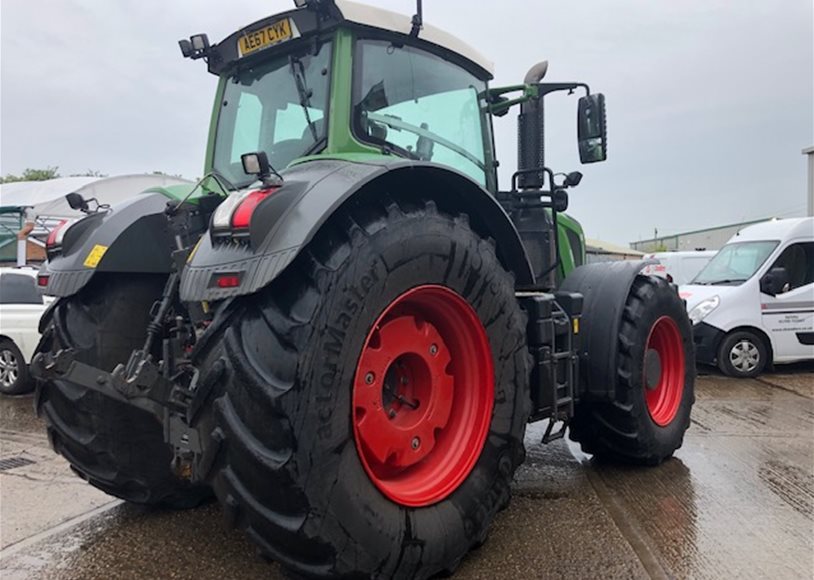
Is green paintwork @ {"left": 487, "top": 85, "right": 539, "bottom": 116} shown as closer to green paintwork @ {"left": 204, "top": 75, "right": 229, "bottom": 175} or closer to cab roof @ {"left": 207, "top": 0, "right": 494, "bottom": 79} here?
cab roof @ {"left": 207, "top": 0, "right": 494, "bottom": 79}

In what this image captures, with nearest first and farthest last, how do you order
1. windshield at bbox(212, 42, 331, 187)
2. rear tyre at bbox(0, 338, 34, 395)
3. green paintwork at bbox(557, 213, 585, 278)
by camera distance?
Answer: windshield at bbox(212, 42, 331, 187) < green paintwork at bbox(557, 213, 585, 278) < rear tyre at bbox(0, 338, 34, 395)

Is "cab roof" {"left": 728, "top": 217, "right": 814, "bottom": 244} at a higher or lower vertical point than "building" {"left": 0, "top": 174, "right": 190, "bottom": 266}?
lower

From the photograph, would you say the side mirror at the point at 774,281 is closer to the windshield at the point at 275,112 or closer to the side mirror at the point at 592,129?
the side mirror at the point at 592,129

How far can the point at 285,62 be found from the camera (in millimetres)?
3441

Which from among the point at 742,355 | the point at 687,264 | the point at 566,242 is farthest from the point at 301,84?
the point at 687,264

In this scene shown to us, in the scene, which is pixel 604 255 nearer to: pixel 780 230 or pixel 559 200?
pixel 780 230

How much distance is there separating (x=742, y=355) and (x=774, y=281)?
111cm

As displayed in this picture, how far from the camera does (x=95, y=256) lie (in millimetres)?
3086

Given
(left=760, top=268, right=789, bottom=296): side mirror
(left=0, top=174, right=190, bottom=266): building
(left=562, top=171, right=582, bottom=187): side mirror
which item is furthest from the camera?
(left=0, top=174, right=190, bottom=266): building

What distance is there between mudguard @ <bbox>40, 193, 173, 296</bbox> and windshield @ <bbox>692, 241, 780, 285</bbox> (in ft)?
27.4

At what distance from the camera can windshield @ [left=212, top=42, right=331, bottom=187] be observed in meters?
3.18

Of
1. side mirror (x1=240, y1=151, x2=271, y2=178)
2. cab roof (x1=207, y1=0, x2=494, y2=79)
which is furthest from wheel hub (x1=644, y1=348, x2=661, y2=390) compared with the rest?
side mirror (x1=240, y1=151, x2=271, y2=178)

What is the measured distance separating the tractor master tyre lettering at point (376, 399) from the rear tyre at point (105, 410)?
1.14 meters

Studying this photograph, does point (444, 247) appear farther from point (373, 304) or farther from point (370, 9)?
point (370, 9)
